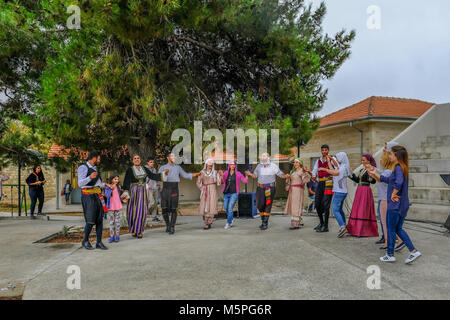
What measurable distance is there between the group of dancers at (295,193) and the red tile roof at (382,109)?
865 centimetres

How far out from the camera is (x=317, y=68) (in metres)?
8.30

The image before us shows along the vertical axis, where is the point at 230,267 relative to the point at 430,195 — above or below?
below

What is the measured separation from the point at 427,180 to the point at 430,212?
169 centimetres

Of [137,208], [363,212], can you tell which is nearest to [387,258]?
[363,212]

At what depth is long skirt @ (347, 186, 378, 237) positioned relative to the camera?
695cm

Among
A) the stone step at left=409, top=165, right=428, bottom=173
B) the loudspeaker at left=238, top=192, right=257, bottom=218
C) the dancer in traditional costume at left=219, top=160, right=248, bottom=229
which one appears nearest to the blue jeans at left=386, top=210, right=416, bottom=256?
the dancer in traditional costume at left=219, top=160, right=248, bottom=229

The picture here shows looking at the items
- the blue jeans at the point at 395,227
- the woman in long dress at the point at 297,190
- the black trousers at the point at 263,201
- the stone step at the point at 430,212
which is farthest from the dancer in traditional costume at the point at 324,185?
the stone step at the point at 430,212

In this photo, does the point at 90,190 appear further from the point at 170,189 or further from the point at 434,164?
the point at 434,164

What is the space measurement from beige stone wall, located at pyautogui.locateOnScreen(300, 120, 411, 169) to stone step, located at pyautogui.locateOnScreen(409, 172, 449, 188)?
179 inches

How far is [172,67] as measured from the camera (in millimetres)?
9398

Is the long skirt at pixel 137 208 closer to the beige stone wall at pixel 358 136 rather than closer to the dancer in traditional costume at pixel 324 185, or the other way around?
A: the dancer in traditional costume at pixel 324 185

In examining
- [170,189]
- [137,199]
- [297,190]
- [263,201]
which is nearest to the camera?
[137,199]

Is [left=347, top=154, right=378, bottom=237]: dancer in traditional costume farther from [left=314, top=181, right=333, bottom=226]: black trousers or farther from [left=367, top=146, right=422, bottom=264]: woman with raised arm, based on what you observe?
[left=367, top=146, right=422, bottom=264]: woman with raised arm

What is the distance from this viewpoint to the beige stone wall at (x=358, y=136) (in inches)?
587
